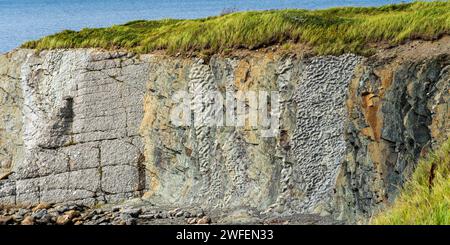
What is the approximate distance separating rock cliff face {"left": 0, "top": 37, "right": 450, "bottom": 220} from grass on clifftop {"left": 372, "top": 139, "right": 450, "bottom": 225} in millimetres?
5525

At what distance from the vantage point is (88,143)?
76.9ft

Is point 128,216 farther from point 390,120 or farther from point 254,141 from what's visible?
point 390,120

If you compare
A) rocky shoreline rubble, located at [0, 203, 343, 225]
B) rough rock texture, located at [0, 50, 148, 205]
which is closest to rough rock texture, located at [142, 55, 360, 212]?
rocky shoreline rubble, located at [0, 203, 343, 225]

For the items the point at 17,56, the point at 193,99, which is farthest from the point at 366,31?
the point at 17,56

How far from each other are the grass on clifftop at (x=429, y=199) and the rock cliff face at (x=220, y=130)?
5.53 metres

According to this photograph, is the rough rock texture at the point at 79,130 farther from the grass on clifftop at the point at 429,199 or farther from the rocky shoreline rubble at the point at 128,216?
the grass on clifftop at the point at 429,199

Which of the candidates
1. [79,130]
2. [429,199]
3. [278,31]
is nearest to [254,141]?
[278,31]

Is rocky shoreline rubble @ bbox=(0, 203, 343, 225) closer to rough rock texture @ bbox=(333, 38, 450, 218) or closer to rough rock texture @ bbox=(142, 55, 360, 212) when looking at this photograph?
rough rock texture @ bbox=(142, 55, 360, 212)

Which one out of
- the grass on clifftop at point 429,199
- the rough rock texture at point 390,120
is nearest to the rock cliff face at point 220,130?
the rough rock texture at point 390,120

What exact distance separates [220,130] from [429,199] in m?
12.9

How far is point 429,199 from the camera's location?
8531 mm

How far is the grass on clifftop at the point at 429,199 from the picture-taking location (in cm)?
746

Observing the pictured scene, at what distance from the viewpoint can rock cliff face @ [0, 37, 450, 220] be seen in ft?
56.3
